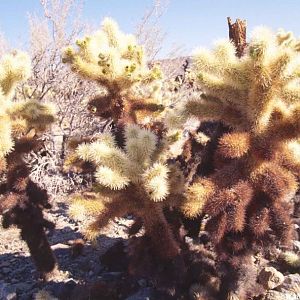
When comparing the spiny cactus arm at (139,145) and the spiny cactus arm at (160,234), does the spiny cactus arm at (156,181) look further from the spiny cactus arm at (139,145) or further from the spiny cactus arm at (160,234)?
the spiny cactus arm at (160,234)

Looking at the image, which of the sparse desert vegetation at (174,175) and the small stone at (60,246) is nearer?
the sparse desert vegetation at (174,175)

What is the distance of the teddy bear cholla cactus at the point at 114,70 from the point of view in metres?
3.36

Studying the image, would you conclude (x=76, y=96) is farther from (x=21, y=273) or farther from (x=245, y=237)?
(x=245, y=237)

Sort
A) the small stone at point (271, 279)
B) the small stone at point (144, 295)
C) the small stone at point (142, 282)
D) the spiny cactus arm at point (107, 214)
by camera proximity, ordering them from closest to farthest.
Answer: the spiny cactus arm at point (107, 214)
the small stone at point (271, 279)
the small stone at point (144, 295)
the small stone at point (142, 282)

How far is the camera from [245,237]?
10.4 ft

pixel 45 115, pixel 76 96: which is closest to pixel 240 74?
pixel 45 115

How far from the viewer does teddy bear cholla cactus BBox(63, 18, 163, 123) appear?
3.36 metres

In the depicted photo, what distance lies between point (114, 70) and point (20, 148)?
1.15 meters

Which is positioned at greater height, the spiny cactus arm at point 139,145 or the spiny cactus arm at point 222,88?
the spiny cactus arm at point 222,88

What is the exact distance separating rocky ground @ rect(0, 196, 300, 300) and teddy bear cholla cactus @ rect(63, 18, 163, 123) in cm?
105

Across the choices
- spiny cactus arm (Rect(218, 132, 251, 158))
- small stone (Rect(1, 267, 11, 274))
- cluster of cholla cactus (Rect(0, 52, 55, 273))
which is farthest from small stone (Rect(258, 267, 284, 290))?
small stone (Rect(1, 267, 11, 274))

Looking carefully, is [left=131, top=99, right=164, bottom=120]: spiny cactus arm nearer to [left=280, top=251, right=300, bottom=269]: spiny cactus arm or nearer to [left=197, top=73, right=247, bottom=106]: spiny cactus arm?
[left=197, top=73, right=247, bottom=106]: spiny cactus arm

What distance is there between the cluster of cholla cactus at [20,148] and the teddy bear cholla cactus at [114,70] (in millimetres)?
460

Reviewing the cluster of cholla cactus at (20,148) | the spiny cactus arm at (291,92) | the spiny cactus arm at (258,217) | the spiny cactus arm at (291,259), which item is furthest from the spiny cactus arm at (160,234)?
the spiny cactus arm at (291,259)
